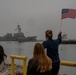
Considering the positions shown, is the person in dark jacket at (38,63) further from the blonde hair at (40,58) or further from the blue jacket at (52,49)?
the blue jacket at (52,49)

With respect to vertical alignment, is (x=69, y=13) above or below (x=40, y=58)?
above

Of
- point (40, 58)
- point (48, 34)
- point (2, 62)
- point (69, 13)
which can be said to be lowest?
point (2, 62)

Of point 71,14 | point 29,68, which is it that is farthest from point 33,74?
point 71,14

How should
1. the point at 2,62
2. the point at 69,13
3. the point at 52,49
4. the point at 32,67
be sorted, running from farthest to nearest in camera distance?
the point at 69,13
the point at 52,49
the point at 2,62
the point at 32,67

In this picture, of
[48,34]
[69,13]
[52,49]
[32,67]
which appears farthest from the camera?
[69,13]

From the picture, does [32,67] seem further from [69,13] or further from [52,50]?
[69,13]

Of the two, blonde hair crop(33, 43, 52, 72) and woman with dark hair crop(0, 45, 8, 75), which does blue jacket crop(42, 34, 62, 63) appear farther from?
blonde hair crop(33, 43, 52, 72)

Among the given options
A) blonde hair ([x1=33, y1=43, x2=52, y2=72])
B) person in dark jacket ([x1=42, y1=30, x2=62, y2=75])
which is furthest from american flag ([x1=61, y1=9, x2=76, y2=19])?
blonde hair ([x1=33, y1=43, x2=52, y2=72])

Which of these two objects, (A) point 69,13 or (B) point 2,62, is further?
(A) point 69,13

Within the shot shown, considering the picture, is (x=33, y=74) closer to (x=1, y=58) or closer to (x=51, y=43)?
(x=1, y=58)

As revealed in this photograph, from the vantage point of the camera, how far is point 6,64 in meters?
8.14

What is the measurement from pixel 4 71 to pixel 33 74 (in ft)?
3.93

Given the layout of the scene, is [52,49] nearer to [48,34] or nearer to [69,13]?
[48,34]

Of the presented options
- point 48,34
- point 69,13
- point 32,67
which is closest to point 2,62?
point 32,67
